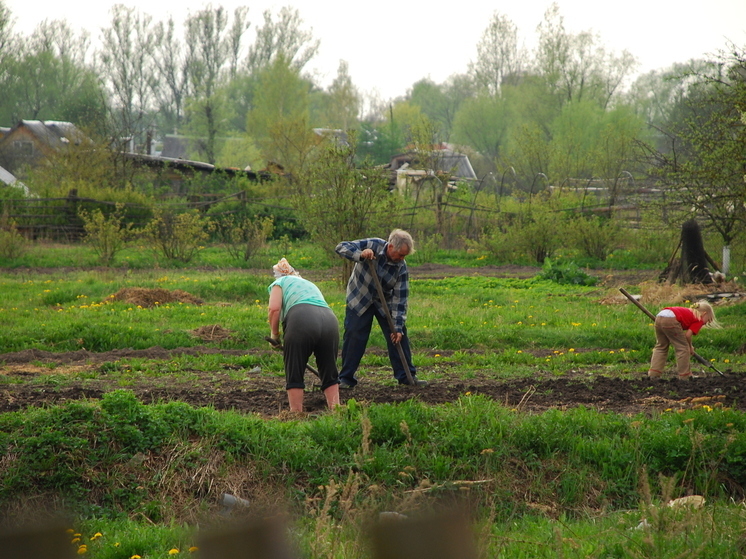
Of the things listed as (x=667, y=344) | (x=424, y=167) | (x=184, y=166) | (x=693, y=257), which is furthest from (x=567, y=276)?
(x=184, y=166)

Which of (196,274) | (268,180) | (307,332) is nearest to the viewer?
(307,332)

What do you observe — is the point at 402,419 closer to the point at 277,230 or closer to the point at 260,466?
the point at 260,466

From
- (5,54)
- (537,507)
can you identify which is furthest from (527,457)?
A: (5,54)

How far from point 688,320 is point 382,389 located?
3.57 m

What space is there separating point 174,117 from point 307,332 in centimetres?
7488

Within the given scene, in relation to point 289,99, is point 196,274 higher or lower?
lower

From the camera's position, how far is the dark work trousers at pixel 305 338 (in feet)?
20.9

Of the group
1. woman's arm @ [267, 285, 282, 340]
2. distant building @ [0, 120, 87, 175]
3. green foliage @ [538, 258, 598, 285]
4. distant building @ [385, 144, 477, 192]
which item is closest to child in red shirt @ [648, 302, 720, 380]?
woman's arm @ [267, 285, 282, 340]

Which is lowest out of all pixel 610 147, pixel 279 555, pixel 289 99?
pixel 279 555

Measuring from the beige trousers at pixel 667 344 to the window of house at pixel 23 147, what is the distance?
53.3m

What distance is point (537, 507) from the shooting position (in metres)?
5.43

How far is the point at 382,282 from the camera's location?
7.78 metres

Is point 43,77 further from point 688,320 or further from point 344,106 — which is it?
point 688,320

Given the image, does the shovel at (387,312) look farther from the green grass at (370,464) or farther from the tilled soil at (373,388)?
the green grass at (370,464)
